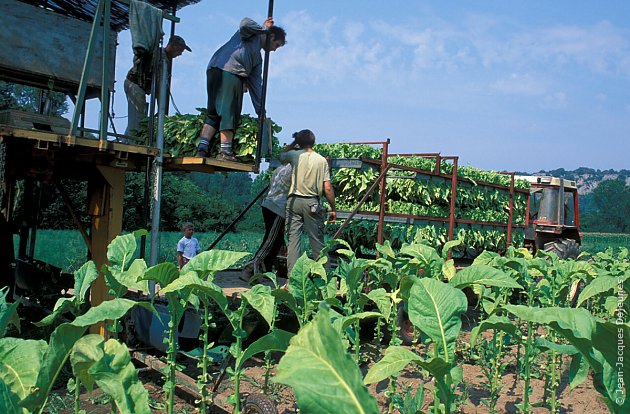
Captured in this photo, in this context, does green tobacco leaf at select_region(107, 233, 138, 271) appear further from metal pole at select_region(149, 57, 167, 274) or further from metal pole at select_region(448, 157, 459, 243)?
metal pole at select_region(448, 157, 459, 243)

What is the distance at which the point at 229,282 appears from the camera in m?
6.62

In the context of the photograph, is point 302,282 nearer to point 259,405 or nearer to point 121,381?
point 259,405

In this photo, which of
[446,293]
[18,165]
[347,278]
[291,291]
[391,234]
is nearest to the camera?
[446,293]

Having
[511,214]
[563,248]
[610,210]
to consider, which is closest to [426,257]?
[511,214]

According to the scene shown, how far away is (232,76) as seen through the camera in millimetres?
5738

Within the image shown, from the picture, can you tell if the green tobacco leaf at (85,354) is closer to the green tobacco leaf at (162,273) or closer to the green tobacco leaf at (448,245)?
the green tobacco leaf at (162,273)

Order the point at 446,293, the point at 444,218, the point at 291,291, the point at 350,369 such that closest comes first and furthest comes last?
1. the point at 350,369
2. the point at 446,293
3. the point at 291,291
4. the point at 444,218

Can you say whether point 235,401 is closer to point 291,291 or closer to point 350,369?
point 291,291

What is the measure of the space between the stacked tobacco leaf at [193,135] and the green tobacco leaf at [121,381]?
4.14 m

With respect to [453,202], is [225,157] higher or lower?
higher

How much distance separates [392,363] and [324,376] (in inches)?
43.2

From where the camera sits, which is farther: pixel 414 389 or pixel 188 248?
pixel 188 248

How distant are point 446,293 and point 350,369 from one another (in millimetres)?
1310

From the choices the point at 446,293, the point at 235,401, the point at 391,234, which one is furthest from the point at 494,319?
the point at 391,234
